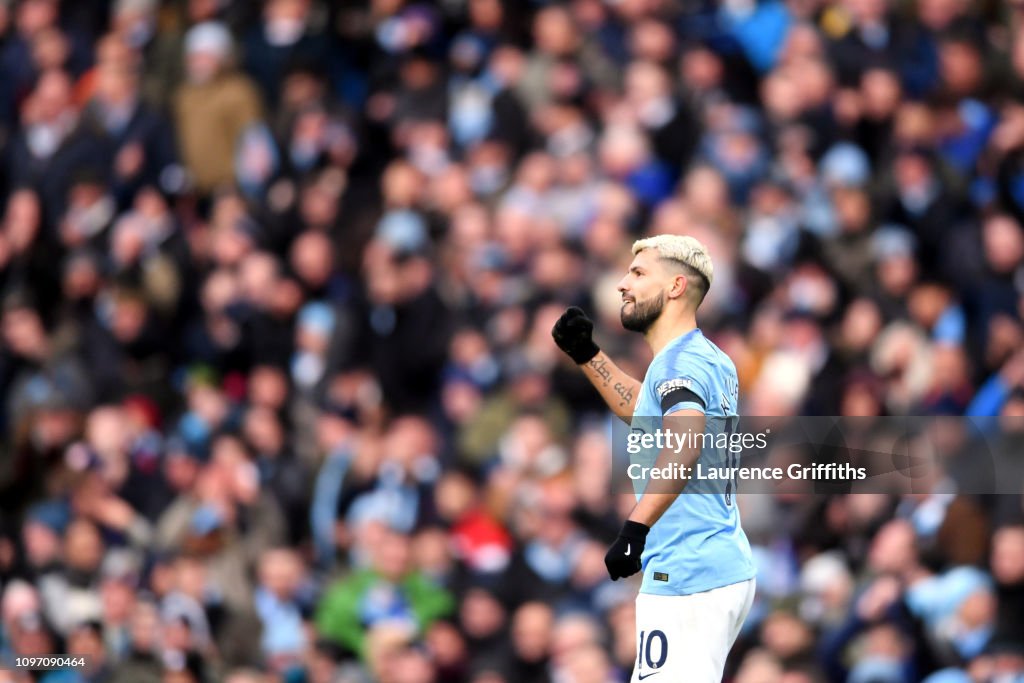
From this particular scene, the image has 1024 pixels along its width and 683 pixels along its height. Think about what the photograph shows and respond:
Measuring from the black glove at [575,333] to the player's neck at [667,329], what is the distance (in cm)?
35

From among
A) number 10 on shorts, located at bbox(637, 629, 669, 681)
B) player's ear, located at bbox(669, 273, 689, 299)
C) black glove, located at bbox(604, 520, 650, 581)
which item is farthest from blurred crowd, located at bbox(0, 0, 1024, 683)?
black glove, located at bbox(604, 520, 650, 581)

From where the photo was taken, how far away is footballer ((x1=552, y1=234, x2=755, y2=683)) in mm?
8648

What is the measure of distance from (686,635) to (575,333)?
147 centimetres

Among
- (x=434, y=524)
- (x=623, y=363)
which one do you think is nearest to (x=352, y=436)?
(x=434, y=524)

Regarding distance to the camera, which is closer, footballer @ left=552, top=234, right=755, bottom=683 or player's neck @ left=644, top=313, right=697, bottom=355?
footballer @ left=552, top=234, right=755, bottom=683

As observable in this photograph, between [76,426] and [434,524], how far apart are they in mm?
4195

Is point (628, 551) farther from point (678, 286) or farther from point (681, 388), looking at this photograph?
point (678, 286)

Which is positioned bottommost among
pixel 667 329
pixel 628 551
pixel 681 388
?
pixel 628 551

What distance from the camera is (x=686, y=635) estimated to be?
28.4ft

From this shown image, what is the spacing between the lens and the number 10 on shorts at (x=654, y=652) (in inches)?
341

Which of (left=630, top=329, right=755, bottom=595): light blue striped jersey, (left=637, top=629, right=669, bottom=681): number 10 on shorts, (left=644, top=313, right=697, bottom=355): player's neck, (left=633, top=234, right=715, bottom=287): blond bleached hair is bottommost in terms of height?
(left=637, top=629, right=669, bottom=681): number 10 on shorts

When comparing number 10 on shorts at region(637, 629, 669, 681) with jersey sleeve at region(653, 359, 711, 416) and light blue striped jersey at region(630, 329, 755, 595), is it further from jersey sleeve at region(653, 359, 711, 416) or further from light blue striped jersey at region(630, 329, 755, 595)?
jersey sleeve at region(653, 359, 711, 416)

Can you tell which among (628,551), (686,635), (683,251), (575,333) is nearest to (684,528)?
(686,635)

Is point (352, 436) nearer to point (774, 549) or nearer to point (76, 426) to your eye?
point (76, 426)
